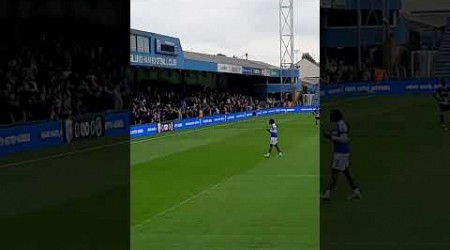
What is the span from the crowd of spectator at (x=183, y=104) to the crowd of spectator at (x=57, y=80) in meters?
5.96

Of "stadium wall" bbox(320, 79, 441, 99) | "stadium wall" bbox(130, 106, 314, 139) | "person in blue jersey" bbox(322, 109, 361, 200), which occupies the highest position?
"stadium wall" bbox(320, 79, 441, 99)

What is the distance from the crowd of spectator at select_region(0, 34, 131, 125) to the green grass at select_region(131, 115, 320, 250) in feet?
15.7

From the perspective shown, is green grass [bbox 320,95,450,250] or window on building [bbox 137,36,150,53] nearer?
green grass [bbox 320,95,450,250]

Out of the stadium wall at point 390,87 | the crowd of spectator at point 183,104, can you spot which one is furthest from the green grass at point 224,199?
the stadium wall at point 390,87

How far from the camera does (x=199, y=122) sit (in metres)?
53.6

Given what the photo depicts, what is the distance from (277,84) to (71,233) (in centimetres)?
7202

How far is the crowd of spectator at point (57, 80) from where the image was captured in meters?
28.0

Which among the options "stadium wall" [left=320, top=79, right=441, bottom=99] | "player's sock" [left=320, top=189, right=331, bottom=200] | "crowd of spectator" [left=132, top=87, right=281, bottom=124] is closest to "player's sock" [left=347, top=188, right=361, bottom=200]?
"player's sock" [left=320, top=189, right=331, bottom=200]

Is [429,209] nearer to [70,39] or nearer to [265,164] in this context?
[265,164]

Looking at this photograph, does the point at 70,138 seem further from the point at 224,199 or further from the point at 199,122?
the point at 199,122

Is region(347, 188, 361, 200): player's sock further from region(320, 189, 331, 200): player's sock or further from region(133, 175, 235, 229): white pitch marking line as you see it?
region(133, 175, 235, 229): white pitch marking line

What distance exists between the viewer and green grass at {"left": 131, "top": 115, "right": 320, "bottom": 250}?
455 inches

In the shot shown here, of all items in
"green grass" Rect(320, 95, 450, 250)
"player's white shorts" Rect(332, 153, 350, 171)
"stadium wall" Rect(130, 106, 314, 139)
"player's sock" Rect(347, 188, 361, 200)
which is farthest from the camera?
"stadium wall" Rect(130, 106, 314, 139)

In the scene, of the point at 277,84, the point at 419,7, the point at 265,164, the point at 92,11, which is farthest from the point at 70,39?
the point at 277,84
